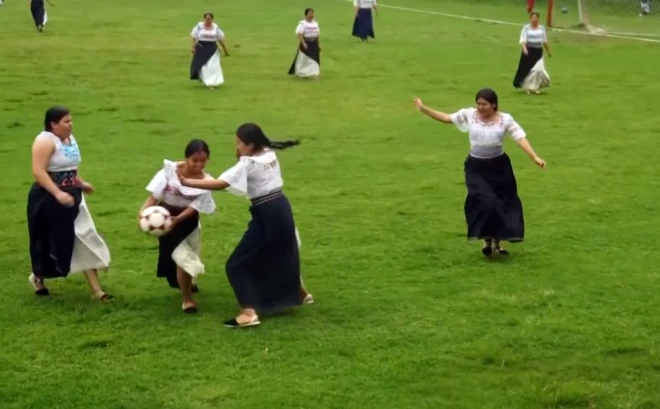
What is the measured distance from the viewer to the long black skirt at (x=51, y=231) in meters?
8.31

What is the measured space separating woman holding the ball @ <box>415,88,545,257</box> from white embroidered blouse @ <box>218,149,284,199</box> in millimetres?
2252

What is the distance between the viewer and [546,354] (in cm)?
734

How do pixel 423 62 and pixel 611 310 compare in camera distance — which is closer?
pixel 611 310

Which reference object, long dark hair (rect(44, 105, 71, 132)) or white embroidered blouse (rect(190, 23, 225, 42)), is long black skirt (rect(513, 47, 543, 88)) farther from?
long dark hair (rect(44, 105, 71, 132))

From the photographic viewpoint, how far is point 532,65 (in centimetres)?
2038

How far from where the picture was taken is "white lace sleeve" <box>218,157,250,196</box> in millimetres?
7605

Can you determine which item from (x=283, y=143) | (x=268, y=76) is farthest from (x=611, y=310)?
(x=268, y=76)

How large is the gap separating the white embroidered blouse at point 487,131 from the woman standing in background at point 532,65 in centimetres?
1083

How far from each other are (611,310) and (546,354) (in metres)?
1.16

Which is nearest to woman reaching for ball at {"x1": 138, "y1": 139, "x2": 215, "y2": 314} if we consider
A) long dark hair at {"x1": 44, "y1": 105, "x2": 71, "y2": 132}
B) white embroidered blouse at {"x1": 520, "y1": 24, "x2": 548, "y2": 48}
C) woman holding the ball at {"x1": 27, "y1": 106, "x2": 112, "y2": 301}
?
woman holding the ball at {"x1": 27, "y1": 106, "x2": 112, "y2": 301}

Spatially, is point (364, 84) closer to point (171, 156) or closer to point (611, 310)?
point (171, 156)

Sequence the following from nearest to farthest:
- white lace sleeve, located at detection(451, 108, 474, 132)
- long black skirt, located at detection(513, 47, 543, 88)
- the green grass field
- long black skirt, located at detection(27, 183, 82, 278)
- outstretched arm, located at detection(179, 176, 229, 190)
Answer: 1. the green grass field
2. outstretched arm, located at detection(179, 176, 229, 190)
3. long black skirt, located at detection(27, 183, 82, 278)
4. white lace sleeve, located at detection(451, 108, 474, 132)
5. long black skirt, located at detection(513, 47, 543, 88)

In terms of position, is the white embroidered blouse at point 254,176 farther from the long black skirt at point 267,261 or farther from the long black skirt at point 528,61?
the long black skirt at point 528,61

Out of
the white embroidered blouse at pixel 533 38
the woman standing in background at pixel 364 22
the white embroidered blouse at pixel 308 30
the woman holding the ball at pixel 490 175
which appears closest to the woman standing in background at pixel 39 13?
the woman standing in background at pixel 364 22
